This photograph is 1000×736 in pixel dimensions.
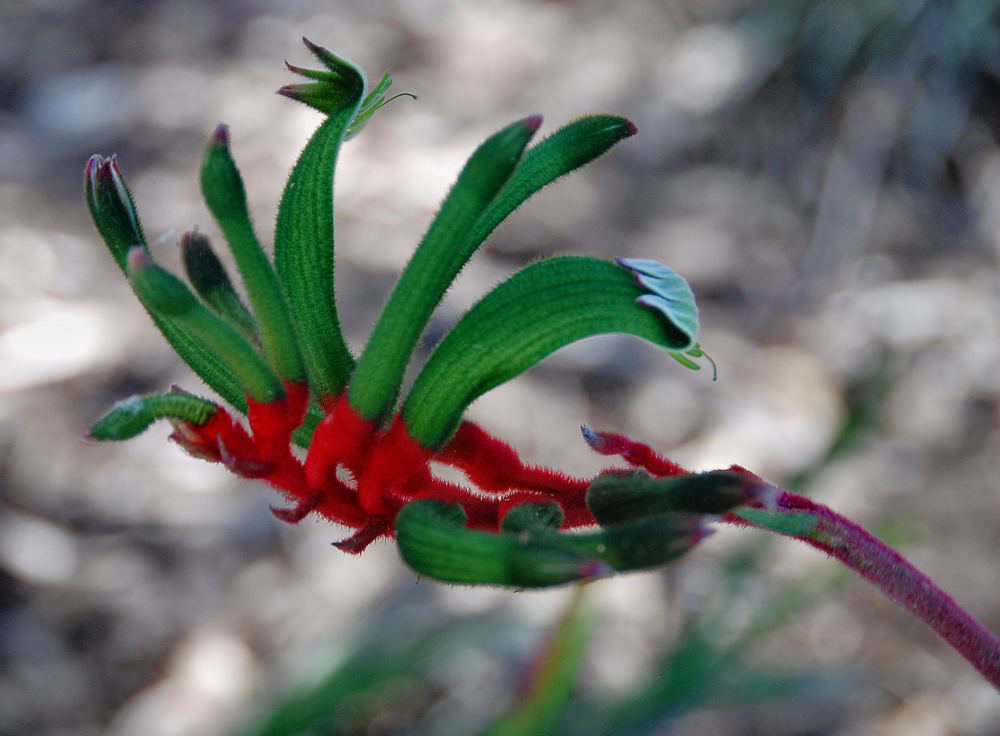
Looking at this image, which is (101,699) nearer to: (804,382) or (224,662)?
(224,662)

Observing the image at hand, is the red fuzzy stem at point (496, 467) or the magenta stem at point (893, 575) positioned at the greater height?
the magenta stem at point (893, 575)

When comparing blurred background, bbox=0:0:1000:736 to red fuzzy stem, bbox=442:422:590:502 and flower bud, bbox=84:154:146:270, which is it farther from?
flower bud, bbox=84:154:146:270

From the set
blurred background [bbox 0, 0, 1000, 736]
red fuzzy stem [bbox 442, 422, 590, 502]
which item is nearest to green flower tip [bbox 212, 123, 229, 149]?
red fuzzy stem [bbox 442, 422, 590, 502]

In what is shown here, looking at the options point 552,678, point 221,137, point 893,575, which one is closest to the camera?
point 221,137

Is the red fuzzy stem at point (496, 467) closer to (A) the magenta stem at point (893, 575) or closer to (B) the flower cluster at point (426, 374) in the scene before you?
(B) the flower cluster at point (426, 374)

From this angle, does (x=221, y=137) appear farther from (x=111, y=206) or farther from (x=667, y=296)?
(x=667, y=296)

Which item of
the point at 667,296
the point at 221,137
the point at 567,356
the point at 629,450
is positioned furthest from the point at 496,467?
the point at 567,356

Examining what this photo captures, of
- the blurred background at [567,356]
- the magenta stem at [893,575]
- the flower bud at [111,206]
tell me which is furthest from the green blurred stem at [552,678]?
the flower bud at [111,206]
